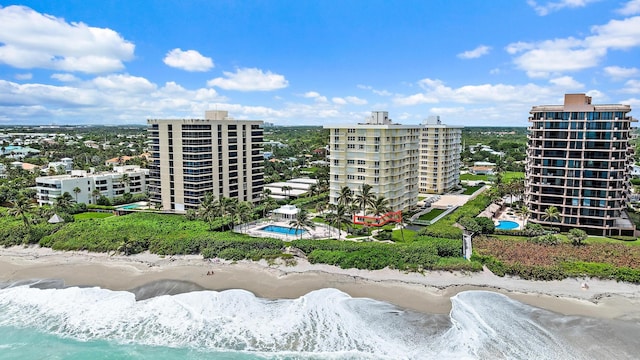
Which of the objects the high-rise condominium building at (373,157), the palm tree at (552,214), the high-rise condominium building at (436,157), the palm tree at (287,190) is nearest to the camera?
the palm tree at (552,214)

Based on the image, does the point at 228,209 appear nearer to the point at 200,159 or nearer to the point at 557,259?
the point at 200,159

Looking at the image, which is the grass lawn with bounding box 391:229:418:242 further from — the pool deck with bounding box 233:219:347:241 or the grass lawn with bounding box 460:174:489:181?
the grass lawn with bounding box 460:174:489:181

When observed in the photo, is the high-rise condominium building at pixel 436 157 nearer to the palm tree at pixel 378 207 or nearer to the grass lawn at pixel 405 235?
the grass lawn at pixel 405 235

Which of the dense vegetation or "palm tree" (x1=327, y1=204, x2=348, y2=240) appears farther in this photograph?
"palm tree" (x1=327, y1=204, x2=348, y2=240)

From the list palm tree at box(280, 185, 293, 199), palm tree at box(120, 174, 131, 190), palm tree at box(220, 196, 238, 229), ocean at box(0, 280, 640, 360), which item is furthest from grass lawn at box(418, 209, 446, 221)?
palm tree at box(120, 174, 131, 190)

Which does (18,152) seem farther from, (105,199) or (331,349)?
(331,349)

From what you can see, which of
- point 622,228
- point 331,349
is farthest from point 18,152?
point 622,228

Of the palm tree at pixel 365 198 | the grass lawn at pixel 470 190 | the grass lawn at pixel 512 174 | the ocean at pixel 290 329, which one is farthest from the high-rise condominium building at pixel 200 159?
the grass lawn at pixel 512 174
